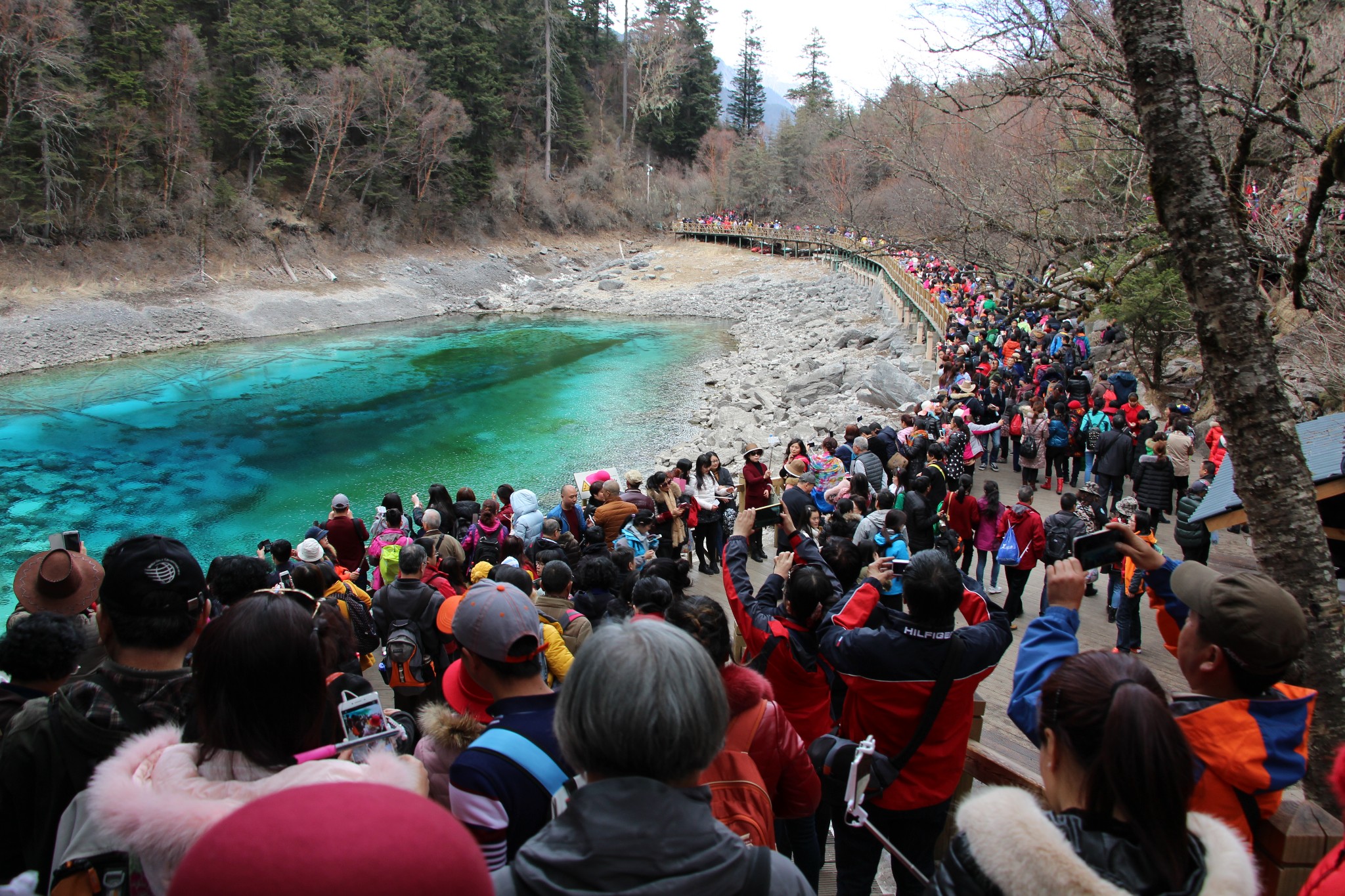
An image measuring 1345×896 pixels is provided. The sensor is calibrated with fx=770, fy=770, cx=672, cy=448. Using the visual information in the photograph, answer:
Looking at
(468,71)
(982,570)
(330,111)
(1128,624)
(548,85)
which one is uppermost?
(548,85)

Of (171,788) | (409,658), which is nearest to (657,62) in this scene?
(409,658)

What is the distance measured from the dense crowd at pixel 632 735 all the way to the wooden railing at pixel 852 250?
23.2 ft

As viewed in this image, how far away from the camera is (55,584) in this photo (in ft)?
9.59

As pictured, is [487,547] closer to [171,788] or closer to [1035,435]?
[171,788]

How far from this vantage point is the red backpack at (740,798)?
1.91 meters

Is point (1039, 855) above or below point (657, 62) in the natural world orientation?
below

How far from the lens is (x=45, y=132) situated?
25391 millimetres

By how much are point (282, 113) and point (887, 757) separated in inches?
1544

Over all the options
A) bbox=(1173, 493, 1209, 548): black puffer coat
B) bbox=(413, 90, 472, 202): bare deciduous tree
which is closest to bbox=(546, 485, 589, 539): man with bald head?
bbox=(1173, 493, 1209, 548): black puffer coat

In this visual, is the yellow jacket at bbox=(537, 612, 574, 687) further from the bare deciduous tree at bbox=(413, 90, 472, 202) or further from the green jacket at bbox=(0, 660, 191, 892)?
the bare deciduous tree at bbox=(413, 90, 472, 202)

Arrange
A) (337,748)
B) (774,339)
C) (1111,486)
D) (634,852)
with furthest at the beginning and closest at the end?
1. (774,339)
2. (1111,486)
3. (337,748)
4. (634,852)

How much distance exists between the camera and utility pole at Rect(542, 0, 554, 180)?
48969mm

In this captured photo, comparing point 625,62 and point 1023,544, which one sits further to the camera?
point 625,62

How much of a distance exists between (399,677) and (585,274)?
141 ft
